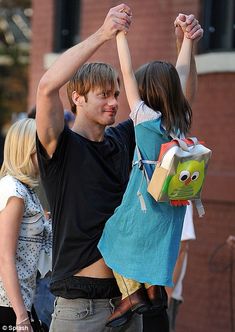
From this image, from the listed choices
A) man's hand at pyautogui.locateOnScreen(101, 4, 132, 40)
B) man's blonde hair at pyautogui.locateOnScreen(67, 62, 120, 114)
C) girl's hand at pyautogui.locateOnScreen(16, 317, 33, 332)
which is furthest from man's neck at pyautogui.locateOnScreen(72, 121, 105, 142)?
girl's hand at pyautogui.locateOnScreen(16, 317, 33, 332)

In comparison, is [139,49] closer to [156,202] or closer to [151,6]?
[151,6]

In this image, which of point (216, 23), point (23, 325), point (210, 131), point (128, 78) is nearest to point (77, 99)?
point (128, 78)

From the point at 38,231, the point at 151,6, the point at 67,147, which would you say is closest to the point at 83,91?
the point at 67,147

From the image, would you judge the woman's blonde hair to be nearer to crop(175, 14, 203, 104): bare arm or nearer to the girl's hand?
the girl's hand

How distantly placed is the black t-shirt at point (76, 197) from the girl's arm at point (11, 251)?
1.57ft

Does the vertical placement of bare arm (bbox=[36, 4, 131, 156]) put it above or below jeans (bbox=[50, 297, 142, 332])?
above

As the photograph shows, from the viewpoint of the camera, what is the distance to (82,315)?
12.9 ft

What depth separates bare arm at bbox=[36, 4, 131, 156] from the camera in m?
3.76

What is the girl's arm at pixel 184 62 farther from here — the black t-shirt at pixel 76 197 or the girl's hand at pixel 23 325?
the girl's hand at pixel 23 325

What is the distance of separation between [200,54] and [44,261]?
13.8 feet

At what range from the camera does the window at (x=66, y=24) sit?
1048 centimetres

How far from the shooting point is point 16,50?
89.8 ft

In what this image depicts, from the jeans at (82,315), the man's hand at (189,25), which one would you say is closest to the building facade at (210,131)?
the man's hand at (189,25)

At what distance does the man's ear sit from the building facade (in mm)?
4001
